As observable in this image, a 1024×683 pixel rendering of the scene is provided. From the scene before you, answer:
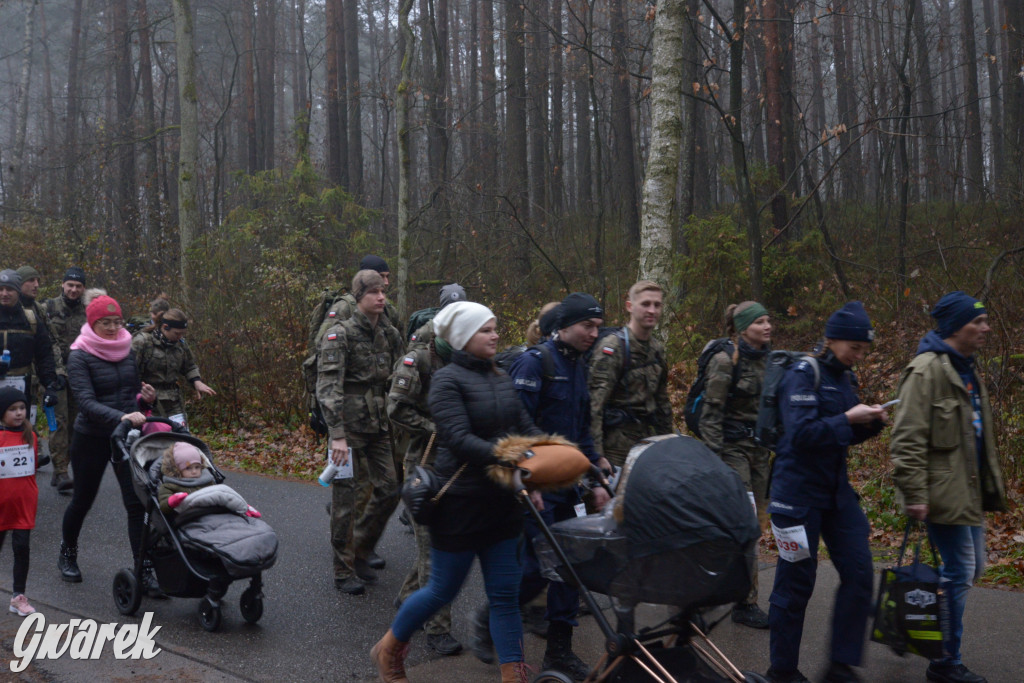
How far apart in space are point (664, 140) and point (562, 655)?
720 cm

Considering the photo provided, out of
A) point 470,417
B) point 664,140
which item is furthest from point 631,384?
point 664,140

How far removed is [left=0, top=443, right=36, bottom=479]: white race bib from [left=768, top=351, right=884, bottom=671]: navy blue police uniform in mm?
4832

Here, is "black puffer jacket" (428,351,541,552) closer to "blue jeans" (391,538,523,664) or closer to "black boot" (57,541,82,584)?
"blue jeans" (391,538,523,664)

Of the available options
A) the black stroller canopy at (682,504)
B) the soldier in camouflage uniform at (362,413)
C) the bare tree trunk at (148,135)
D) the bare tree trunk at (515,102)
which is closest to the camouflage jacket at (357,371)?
the soldier in camouflage uniform at (362,413)

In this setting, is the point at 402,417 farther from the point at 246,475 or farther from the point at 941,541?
the point at 246,475

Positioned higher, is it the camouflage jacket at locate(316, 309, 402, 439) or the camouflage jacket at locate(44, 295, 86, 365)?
the camouflage jacket at locate(44, 295, 86, 365)

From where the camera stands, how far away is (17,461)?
631 centimetres

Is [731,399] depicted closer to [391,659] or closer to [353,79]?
[391,659]

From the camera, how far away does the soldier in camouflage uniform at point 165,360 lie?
8117 mm

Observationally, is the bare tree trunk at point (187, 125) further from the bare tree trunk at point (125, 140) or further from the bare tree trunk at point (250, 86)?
the bare tree trunk at point (250, 86)

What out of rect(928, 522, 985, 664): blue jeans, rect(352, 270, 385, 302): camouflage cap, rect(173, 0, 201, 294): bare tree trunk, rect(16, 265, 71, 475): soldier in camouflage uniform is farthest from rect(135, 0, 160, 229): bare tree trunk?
rect(928, 522, 985, 664): blue jeans

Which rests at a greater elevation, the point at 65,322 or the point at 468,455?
the point at 65,322

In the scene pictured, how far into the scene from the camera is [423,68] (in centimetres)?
3002

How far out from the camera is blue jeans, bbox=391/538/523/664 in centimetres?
457
